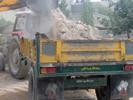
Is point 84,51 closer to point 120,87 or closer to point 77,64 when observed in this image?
point 77,64

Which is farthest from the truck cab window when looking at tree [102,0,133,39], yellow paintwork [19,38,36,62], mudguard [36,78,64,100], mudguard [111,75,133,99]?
tree [102,0,133,39]

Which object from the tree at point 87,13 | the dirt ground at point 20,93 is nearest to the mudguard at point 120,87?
the dirt ground at point 20,93

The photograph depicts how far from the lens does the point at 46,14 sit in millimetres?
6172

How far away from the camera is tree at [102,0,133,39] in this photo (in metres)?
10.8

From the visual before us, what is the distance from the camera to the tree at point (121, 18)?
10.8 meters

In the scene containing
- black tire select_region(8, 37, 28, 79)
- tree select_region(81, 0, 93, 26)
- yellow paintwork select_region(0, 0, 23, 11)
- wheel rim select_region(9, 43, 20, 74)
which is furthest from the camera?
tree select_region(81, 0, 93, 26)

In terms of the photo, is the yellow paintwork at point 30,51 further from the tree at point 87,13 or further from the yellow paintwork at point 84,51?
the tree at point 87,13

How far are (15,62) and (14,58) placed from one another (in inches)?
5.7

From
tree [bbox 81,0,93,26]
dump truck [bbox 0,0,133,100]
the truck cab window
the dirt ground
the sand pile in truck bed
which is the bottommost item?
the dirt ground

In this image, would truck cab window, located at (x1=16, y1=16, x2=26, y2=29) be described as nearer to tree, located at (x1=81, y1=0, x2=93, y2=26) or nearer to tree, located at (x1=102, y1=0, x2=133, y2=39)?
tree, located at (x1=102, y1=0, x2=133, y2=39)

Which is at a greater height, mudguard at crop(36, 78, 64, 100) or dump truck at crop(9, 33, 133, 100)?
dump truck at crop(9, 33, 133, 100)

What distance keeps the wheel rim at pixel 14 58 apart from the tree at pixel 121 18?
21.5 ft

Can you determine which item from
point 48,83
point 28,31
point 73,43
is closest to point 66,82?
point 48,83

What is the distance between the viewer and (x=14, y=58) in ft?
22.0
